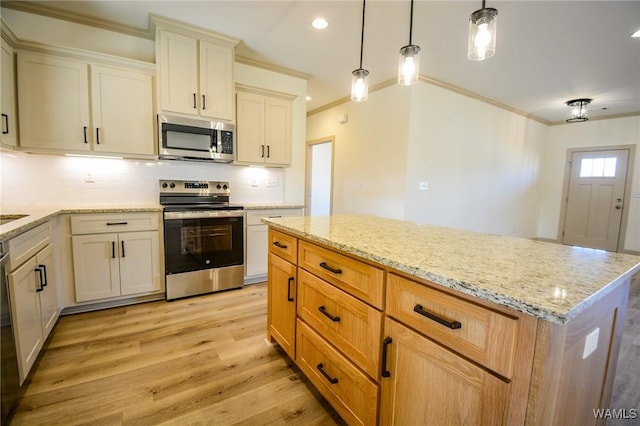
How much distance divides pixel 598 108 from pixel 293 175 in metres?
5.46

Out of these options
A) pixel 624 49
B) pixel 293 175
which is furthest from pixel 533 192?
pixel 293 175

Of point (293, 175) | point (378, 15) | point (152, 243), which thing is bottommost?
point (152, 243)

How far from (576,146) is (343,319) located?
699cm

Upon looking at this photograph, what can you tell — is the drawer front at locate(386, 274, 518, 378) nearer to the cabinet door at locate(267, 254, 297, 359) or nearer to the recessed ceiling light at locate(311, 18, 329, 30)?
the cabinet door at locate(267, 254, 297, 359)

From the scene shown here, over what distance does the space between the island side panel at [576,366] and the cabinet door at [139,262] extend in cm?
286

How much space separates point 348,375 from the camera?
1300 millimetres

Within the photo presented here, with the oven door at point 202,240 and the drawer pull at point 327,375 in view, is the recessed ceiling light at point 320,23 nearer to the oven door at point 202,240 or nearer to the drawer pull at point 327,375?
the oven door at point 202,240

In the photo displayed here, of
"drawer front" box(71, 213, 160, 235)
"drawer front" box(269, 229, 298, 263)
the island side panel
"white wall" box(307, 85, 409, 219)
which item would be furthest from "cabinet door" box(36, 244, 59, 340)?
"white wall" box(307, 85, 409, 219)

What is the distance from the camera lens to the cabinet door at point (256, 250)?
3.19 m

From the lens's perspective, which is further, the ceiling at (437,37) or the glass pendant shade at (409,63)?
the ceiling at (437,37)

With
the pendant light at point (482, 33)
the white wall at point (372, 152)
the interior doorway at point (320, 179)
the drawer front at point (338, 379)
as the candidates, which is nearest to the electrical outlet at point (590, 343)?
the drawer front at point (338, 379)

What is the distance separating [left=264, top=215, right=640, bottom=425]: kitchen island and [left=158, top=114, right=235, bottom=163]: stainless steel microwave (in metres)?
1.87

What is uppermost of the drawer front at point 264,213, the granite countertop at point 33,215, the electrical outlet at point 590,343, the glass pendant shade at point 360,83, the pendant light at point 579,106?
the pendant light at point 579,106

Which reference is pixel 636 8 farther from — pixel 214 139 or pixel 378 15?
pixel 214 139
